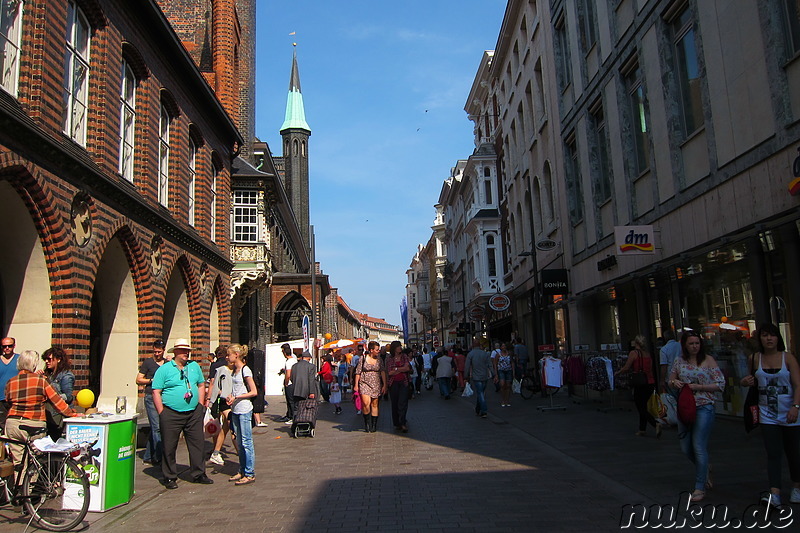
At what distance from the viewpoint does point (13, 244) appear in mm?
11156

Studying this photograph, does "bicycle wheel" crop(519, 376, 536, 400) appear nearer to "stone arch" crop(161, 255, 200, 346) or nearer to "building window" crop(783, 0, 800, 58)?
"stone arch" crop(161, 255, 200, 346)

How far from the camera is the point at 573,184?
21.7 metres

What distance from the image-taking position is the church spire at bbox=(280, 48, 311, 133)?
287ft

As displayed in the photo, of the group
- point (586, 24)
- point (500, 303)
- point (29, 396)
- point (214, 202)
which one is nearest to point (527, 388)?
point (500, 303)

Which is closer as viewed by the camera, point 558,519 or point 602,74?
point 558,519

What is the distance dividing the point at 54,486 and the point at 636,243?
11509 mm

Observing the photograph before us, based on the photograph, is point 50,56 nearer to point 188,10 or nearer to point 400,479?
point 400,479

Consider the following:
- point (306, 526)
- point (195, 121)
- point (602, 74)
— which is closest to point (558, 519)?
point (306, 526)

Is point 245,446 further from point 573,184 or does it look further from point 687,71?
point 573,184

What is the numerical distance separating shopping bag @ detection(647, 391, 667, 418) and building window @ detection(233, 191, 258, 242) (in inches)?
776

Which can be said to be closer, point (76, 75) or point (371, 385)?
point (76, 75)

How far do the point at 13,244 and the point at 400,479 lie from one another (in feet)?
24.4

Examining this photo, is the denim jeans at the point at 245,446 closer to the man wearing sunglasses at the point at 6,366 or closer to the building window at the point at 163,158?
the man wearing sunglasses at the point at 6,366

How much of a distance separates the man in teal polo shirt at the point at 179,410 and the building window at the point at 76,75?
18.8 ft
